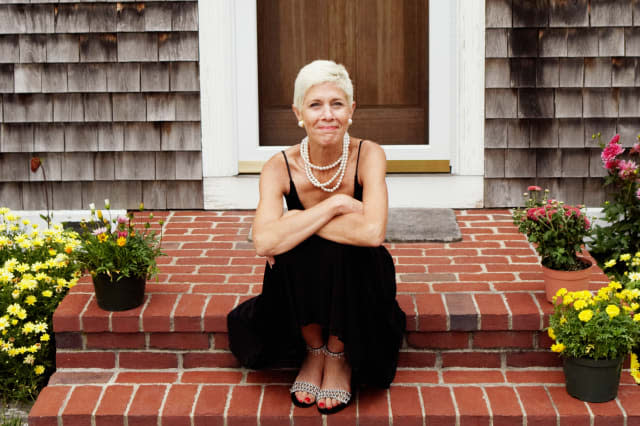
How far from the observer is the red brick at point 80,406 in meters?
2.78

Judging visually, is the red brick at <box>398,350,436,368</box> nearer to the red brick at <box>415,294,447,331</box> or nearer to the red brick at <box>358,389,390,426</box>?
the red brick at <box>415,294,447,331</box>

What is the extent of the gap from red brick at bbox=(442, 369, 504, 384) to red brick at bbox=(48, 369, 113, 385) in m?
1.32

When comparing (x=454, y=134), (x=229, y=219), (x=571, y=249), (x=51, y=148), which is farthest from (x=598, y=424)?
(x=51, y=148)

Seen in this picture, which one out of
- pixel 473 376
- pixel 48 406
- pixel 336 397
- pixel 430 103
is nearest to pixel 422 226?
pixel 430 103

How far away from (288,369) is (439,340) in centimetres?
60

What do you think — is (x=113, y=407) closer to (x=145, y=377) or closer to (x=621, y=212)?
(x=145, y=377)

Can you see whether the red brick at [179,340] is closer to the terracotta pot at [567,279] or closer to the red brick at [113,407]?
the red brick at [113,407]

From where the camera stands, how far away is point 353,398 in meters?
2.79

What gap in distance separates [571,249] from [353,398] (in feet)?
3.38

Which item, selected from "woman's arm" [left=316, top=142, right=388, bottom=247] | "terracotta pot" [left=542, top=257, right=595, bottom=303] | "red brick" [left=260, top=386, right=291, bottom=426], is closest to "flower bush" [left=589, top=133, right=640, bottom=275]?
"terracotta pot" [left=542, top=257, right=595, bottom=303]

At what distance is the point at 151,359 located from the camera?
3.07 m

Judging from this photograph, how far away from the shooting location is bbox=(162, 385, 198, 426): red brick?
108 inches

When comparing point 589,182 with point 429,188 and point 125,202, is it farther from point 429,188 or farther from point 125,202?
point 125,202

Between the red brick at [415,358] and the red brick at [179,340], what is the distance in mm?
770
